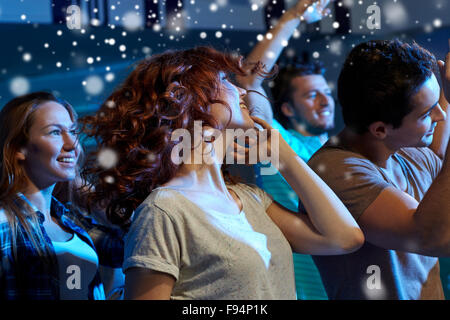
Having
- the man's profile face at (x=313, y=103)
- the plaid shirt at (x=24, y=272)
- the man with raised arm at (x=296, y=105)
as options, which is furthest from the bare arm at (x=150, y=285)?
the man's profile face at (x=313, y=103)

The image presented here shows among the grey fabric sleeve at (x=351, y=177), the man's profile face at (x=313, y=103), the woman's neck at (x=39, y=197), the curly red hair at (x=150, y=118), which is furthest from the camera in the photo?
the man's profile face at (x=313, y=103)

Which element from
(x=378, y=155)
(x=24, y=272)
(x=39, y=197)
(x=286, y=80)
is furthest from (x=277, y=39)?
(x=24, y=272)

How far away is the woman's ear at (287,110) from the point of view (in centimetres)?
160

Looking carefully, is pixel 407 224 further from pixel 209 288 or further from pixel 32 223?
pixel 32 223

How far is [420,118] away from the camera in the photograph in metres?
1.09

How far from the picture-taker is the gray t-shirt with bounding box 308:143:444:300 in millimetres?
1052

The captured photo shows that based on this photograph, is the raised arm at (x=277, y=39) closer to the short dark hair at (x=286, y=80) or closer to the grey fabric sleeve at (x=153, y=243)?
the short dark hair at (x=286, y=80)

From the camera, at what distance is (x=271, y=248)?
90cm

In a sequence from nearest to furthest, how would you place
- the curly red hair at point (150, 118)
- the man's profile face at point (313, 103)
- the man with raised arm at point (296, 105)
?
the curly red hair at point (150, 118), the man with raised arm at point (296, 105), the man's profile face at point (313, 103)

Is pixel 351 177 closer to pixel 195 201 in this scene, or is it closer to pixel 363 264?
pixel 363 264

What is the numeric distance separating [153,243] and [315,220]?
1.04 ft

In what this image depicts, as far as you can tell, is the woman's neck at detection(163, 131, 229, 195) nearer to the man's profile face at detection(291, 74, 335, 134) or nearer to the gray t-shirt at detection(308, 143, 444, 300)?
the gray t-shirt at detection(308, 143, 444, 300)
